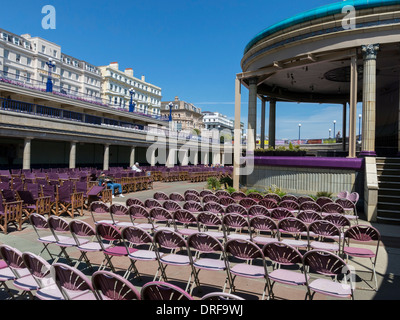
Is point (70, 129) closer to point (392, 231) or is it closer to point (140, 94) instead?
point (392, 231)

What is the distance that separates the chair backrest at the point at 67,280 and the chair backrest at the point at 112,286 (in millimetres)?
150

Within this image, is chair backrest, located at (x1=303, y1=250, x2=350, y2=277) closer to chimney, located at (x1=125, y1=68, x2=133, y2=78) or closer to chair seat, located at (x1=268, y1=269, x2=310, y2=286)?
chair seat, located at (x1=268, y1=269, x2=310, y2=286)

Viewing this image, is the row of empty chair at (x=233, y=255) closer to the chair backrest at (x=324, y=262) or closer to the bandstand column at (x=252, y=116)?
the chair backrest at (x=324, y=262)

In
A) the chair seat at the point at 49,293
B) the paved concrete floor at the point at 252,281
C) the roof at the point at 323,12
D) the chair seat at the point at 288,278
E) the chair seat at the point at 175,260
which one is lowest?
the paved concrete floor at the point at 252,281

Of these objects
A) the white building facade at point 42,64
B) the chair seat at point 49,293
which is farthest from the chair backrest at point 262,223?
the white building facade at point 42,64

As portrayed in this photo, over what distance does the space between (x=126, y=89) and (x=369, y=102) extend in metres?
91.1

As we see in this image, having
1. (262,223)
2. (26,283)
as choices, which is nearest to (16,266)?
(26,283)

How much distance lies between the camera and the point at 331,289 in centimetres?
389

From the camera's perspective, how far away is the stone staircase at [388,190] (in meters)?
10.5

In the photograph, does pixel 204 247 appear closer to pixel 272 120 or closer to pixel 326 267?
pixel 326 267

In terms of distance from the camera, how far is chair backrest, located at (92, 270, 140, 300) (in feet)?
9.49

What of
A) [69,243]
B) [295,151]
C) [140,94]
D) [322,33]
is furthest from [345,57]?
[140,94]

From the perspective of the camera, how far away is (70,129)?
1107 inches

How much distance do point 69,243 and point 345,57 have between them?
1473cm
